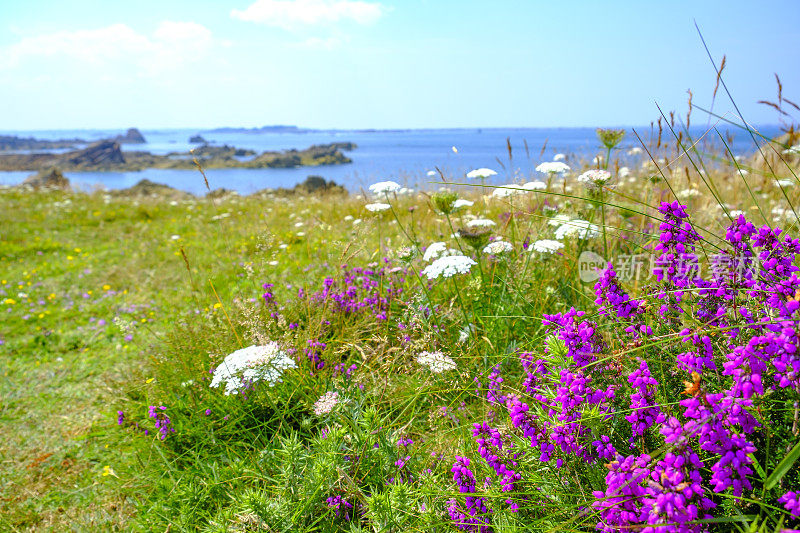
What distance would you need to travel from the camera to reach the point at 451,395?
2.54 meters

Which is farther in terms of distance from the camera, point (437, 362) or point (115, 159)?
point (115, 159)

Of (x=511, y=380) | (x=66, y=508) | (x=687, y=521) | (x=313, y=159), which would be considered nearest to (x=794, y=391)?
(x=687, y=521)

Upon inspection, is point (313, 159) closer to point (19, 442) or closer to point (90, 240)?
point (90, 240)

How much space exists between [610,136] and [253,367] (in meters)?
2.92

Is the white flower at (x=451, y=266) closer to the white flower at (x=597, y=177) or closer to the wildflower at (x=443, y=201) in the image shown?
the wildflower at (x=443, y=201)

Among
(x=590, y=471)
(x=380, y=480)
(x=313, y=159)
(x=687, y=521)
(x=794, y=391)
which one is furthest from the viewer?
(x=313, y=159)

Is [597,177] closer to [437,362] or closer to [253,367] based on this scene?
[437,362]


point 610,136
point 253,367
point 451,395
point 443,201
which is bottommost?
point 451,395

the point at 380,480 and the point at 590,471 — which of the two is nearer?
the point at 590,471

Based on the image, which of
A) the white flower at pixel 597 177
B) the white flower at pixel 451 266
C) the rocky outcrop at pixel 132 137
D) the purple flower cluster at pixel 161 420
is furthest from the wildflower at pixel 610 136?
the rocky outcrop at pixel 132 137

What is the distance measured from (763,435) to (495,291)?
1.93m

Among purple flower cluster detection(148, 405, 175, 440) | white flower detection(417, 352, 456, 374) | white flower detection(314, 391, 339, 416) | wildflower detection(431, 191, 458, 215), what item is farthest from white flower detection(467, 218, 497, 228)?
purple flower cluster detection(148, 405, 175, 440)

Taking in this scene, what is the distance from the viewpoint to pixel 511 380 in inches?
96.3

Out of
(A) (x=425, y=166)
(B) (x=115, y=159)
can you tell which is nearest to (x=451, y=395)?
(A) (x=425, y=166)
